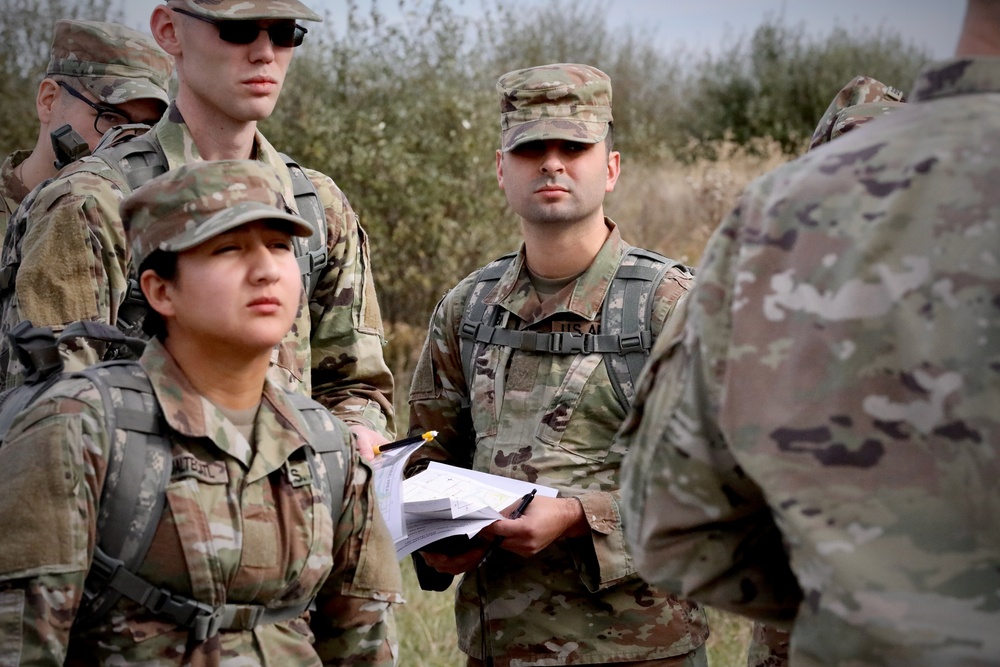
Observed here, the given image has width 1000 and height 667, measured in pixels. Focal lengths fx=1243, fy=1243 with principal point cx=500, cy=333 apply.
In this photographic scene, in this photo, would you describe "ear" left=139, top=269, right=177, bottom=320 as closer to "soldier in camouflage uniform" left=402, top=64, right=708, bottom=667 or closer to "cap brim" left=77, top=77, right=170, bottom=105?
"soldier in camouflage uniform" left=402, top=64, right=708, bottom=667

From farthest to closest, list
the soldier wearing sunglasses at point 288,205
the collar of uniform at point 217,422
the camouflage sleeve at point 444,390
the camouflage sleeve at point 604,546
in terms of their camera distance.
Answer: the camouflage sleeve at point 444,390 < the camouflage sleeve at point 604,546 < the soldier wearing sunglasses at point 288,205 < the collar of uniform at point 217,422

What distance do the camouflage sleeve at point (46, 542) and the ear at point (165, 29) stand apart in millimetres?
1540

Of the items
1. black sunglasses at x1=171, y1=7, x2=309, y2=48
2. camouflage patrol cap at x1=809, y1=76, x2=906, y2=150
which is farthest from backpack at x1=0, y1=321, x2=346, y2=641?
camouflage patrol cap at x1=809, y1=76, x2=906, y2=150

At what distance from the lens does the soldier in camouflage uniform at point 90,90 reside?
15.8ft

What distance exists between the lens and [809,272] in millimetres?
1862

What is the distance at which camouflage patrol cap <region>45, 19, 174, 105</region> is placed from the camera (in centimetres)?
483

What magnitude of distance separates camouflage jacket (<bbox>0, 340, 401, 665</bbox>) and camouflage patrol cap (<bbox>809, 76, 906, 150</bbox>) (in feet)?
7.09

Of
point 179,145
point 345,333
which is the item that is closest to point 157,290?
point 179,145

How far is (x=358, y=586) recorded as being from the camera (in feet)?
8.80

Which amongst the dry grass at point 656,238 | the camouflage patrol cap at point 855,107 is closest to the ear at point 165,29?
the camouflage patrol cap at point 855,107

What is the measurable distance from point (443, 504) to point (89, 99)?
2.57 m

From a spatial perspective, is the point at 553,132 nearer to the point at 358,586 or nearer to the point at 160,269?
the point at 160,269

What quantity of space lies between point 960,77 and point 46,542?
1751 mm

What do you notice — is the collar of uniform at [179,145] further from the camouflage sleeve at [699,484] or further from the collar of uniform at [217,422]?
the camouflage sleeve at [699,484]
